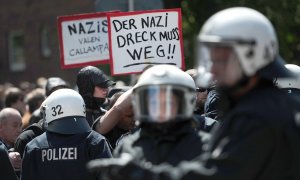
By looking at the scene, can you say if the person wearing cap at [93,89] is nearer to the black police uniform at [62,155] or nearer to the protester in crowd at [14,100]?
the black police uniform at [62,155]

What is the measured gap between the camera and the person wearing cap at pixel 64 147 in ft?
20.6

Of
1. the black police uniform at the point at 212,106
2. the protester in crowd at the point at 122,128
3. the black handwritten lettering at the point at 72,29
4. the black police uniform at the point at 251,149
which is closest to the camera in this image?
the black police uniform at the point at 251,149

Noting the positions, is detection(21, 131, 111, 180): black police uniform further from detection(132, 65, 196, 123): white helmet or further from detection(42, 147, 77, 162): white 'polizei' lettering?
detection(132, 65, 196, 123): white helmet

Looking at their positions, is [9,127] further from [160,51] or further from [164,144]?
[164,144]

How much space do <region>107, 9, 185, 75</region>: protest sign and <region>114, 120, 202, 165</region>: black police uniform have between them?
3.70m

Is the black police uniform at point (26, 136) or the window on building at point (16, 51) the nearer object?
the black police uniform at point (26, 136)

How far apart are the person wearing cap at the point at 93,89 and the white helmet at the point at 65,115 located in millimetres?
1560

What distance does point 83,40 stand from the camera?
966 cm

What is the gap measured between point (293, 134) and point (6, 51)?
97.2 feet

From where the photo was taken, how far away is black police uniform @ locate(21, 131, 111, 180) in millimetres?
6270

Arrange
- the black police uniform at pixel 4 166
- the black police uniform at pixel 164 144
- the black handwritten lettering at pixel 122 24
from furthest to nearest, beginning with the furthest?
the black handwritten lettering at pixel 122 24 < the black police uniform at pixel 4 166 < the black police uniform at pixel 164 144

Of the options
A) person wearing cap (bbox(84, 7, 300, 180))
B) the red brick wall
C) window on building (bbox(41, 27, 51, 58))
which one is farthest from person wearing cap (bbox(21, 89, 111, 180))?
window on building (bbox(41, 27, 51, 58))

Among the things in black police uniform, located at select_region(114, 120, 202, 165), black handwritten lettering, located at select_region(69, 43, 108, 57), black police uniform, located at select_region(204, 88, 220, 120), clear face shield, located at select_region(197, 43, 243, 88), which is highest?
clear face shield, located at select_region(197, 43, 243, 88)

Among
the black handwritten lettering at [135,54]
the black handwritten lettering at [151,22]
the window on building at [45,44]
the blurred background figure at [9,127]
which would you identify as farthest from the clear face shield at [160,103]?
the window on building at [45,44]
